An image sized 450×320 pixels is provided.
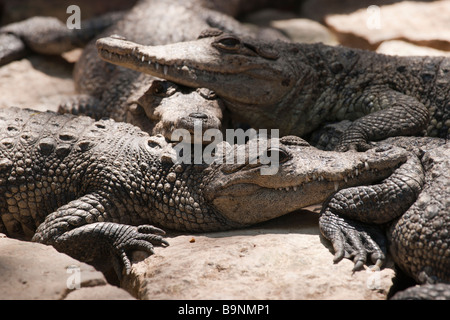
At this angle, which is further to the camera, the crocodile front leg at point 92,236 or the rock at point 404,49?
the rock at point 404,49

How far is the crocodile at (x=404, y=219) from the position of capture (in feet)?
11.0

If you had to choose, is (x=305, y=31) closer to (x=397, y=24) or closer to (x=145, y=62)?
(x=397, y=24)

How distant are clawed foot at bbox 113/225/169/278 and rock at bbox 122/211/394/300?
7 cm

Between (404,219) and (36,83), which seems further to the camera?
(36,83)

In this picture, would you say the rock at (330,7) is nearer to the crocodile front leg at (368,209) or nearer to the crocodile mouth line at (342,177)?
the crocodile mouth line at (342,177)

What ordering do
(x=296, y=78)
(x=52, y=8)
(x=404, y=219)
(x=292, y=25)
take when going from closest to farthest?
(x=404, y=219) < (x=296, y=78) < (x=292, y=25) < (x=52, y=8)

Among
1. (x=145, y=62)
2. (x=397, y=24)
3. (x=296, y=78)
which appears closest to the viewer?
(x=145, y=62)

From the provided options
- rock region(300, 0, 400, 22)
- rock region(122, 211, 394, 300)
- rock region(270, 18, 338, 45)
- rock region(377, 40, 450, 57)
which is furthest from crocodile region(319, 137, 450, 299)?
rock region(300, 0, 400, 22)

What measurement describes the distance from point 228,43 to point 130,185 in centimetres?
182

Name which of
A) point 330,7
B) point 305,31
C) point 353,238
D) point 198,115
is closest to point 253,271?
point 353,238

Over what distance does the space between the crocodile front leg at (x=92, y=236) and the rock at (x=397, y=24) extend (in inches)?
174

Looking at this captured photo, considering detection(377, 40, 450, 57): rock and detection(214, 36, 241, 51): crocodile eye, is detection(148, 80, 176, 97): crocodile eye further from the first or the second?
detection(377, 40, 450, 57): rock

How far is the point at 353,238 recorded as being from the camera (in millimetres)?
3611

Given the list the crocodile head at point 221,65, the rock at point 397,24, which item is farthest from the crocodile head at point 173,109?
the rock at point 397,24
